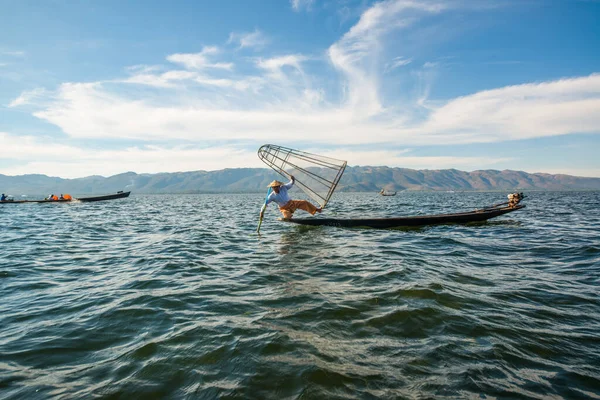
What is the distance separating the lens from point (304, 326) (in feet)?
17.3

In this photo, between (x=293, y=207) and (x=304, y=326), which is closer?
(x=304, y=326)

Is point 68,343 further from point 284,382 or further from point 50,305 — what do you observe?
point 284,382

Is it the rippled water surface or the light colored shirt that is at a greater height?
the light colored shirt

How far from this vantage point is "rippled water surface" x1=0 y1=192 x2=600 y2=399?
3.74 m

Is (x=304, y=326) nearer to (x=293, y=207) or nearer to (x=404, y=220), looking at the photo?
(x=293, y=207)

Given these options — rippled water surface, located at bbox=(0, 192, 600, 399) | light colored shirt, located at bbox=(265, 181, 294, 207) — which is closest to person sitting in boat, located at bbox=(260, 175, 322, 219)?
light colored shirt, located at bbox=(265, 181, 294, 207)

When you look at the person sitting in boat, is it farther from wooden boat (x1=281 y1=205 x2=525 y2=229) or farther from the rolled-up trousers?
wooden boat (x1=281 y1=205 x2=525 y2=229)

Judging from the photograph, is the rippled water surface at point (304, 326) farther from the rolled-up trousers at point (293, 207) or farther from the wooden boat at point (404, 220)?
the rolled-up trousers at point (293, 207)

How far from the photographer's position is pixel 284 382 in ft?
12.2

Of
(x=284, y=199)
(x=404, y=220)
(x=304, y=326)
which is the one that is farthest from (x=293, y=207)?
(x=304, y=326)

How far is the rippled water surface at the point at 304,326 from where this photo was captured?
3.74 meters

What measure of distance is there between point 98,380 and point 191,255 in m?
7.56

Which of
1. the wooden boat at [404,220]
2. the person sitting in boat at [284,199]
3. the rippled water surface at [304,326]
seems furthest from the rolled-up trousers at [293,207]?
the rippled water surface at [304,326]

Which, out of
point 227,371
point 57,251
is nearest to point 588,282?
point 227,371
